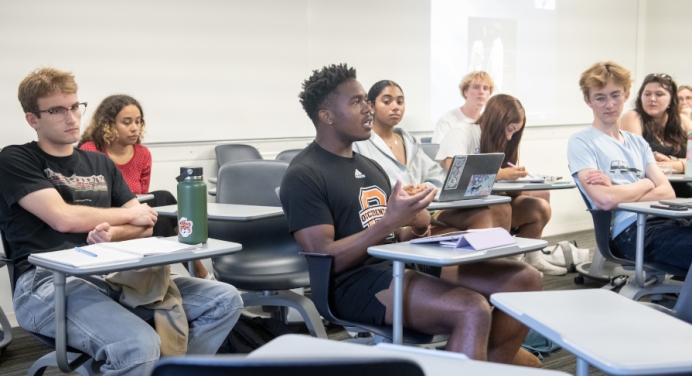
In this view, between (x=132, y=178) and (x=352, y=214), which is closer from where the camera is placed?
(x=352, y=214)

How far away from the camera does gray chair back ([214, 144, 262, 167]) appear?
4512mm

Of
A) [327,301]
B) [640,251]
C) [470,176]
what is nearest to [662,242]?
[640,251]

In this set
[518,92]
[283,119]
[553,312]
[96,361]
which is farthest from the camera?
[518,92]

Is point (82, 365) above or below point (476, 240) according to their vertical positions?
below

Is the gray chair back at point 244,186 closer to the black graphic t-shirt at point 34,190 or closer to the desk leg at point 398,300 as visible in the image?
the black graphic t-shirt at point 34,190

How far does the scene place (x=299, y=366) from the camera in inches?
28.9

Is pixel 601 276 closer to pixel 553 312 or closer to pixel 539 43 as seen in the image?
pixel 539 43

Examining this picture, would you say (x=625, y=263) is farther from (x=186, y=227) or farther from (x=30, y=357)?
(x=30, y=357)

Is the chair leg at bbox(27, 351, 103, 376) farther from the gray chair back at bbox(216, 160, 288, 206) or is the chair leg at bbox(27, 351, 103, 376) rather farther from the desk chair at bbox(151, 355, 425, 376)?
the desk chair at bbox(151, 355, 425, 376)

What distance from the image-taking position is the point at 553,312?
4.39 feet

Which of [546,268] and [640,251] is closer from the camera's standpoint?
[640,251]

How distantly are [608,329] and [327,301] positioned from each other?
1.13 metres

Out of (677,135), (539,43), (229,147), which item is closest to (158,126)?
(229,147)

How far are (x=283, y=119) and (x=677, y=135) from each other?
2.64 meters
